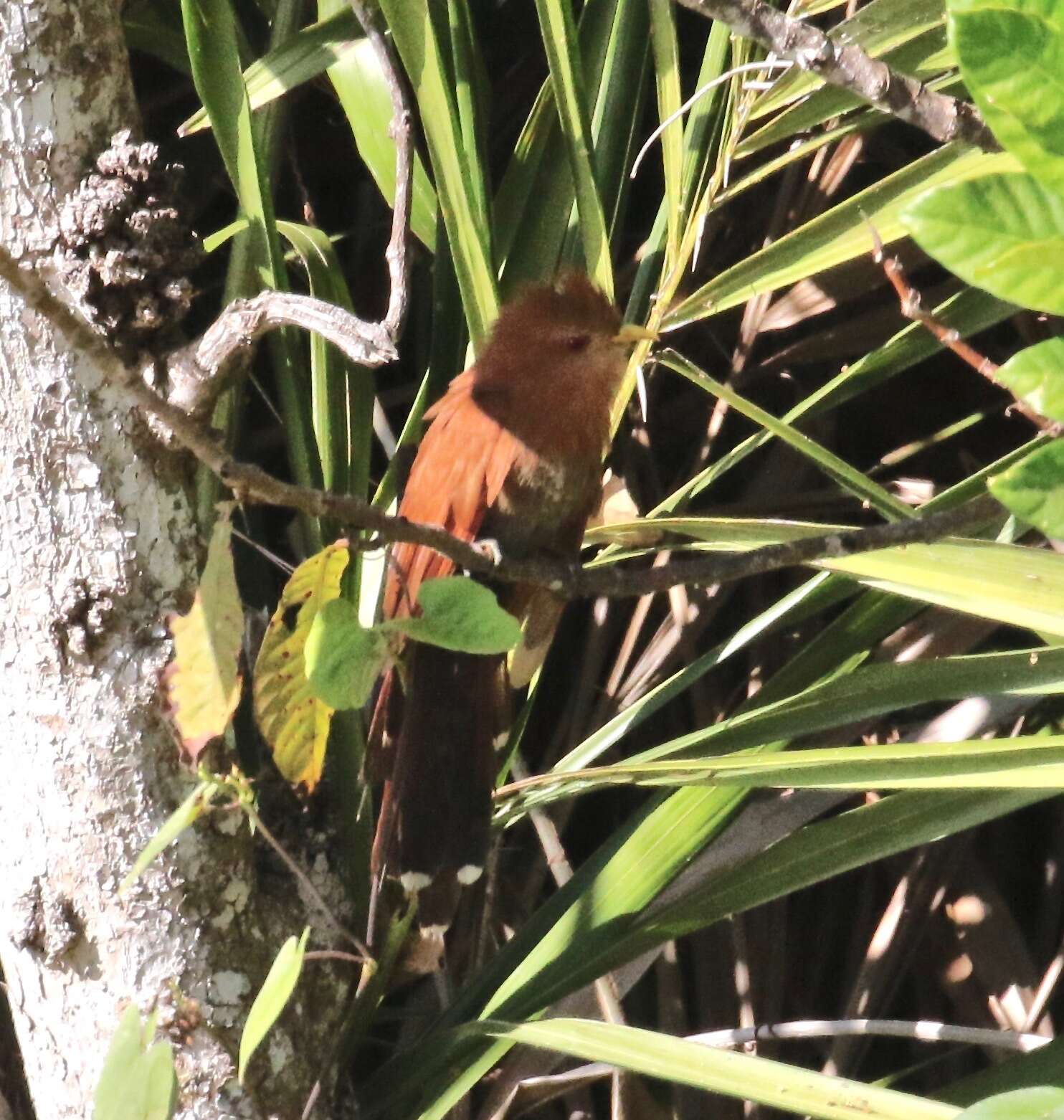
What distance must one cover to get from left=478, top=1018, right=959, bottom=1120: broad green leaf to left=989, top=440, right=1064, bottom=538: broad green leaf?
0.93m

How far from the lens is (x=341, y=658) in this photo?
3.64 feet

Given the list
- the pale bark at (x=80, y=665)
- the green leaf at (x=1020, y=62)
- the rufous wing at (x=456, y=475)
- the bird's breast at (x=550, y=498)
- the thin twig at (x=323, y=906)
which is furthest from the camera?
the bird's breast at (x=550, y=498)

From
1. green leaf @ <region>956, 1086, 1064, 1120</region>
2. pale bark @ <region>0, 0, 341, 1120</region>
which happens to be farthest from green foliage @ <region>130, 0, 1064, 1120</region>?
green leaf @ <region>956, 1086, 1064, 1120</region>

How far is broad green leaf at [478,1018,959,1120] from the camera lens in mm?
1476

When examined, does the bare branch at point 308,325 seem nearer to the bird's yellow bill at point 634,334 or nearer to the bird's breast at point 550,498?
the bird's yellow bill at point 634,334

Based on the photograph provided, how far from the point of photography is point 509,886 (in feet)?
7.95

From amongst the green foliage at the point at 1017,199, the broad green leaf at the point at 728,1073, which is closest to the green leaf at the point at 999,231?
the green foliage at the point at 1017,199

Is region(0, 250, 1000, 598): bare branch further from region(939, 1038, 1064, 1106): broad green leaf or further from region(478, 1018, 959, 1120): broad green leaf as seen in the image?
region(939, 1038, 1064, 1106): broad green leaf

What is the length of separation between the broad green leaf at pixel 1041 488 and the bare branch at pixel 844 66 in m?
0.61

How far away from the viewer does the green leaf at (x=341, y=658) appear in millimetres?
1099

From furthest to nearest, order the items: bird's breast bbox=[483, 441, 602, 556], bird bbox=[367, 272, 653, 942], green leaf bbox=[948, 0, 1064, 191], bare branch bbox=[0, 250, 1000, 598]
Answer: bird's breast bbox=[483, 441, 602, 556] < bird bbox=[367, 272, 653, 942] < bare branch bbox=[0, 250, 1000, 598] < green leaf bbox=[948, 0, 1064, 191]

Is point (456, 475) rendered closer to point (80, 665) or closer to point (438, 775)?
point (438, 775)

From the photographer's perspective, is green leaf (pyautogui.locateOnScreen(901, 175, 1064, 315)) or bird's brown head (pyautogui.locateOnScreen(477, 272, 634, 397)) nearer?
green leaf (pyautogui.locateOnScreen(901, 175, 1064, 315))

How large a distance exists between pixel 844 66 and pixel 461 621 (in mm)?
611
